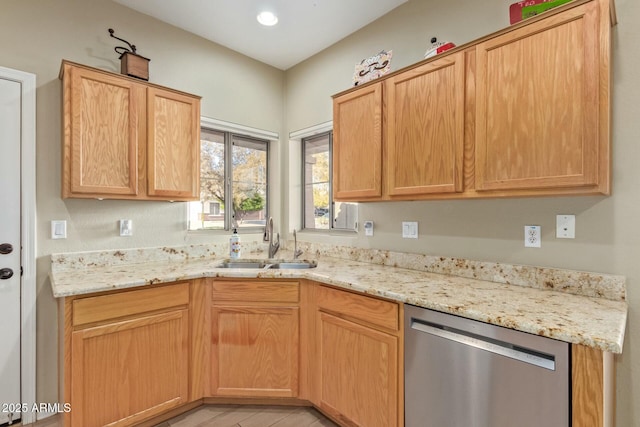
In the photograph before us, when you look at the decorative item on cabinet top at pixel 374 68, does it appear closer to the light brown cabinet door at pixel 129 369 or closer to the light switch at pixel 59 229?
the light brown cabinet door at pixel 129 369

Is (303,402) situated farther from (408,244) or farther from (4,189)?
(4,189)

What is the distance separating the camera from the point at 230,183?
3.05 metres

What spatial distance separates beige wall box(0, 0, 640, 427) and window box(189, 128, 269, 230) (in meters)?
0.19

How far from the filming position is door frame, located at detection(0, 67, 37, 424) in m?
1.93

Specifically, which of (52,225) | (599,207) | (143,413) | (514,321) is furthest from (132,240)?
(599,207)

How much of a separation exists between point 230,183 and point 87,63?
53.4 inches

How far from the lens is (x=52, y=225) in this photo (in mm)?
2043

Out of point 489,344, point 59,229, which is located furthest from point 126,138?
point 489,344

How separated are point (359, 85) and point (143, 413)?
2419 mm

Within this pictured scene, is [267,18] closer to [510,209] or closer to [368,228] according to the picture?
[368,228]

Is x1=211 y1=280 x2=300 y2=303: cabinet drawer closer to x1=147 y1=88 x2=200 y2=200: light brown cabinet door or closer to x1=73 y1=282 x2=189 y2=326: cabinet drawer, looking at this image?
x1=73 y1=282 x2=189 y2=326: cabinet drawer

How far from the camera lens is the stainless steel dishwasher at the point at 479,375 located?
110cm

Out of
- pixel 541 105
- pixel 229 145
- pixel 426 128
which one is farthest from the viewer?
pixel 229 145

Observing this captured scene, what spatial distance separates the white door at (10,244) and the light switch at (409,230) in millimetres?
2450
